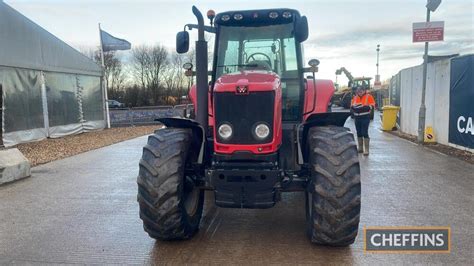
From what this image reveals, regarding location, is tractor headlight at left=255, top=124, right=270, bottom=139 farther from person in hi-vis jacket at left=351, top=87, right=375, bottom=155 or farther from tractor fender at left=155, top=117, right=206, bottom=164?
person in hi-vis jacket at left=351, top=87, right=375, bottom=155

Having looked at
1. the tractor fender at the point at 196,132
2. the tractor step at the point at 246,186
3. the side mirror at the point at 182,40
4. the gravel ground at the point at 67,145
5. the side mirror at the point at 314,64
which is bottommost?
the gravel ground at the point at 67,145

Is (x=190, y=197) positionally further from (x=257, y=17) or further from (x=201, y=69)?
(x=257, y=17)

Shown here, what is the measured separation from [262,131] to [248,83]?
52 cm

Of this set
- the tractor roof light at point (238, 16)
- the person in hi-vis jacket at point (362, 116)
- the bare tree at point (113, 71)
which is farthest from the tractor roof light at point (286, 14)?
the bare tree at point (113, 71)

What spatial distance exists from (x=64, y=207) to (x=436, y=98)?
10.4m

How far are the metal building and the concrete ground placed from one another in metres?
Result: 5.66

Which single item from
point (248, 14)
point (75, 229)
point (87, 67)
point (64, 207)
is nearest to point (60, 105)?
point (87, 67)

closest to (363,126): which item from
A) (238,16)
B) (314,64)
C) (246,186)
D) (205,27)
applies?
(314,64)

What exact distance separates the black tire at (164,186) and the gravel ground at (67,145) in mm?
6659

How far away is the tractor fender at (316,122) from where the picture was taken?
13.7 ft

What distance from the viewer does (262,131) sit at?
3932 millimetres

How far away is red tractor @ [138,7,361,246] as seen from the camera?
12.4 feet

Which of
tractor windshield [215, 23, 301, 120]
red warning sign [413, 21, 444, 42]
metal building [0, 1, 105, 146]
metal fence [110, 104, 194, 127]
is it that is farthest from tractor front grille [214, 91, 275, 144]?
metal fence [110, 104, 194, 127]

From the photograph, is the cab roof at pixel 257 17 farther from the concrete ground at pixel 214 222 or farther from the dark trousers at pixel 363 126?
the dark trousers at pixel 363 126
